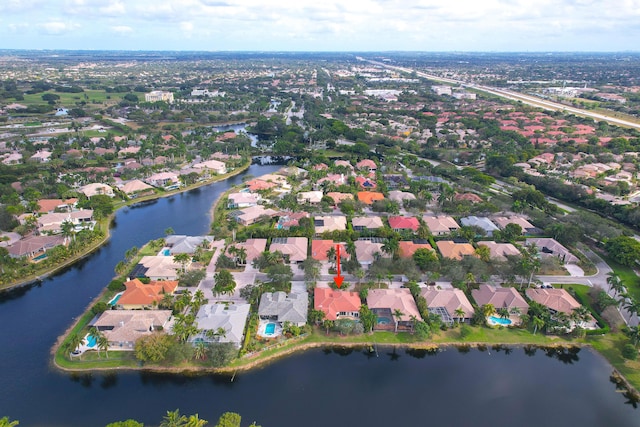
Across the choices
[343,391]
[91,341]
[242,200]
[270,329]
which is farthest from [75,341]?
[242,200]

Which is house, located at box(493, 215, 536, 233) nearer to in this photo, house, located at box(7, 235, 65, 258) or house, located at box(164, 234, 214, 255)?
house, located at box(164, 234, 214, 255)

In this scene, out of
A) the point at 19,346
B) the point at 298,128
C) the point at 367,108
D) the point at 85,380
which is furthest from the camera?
the point at 367,108

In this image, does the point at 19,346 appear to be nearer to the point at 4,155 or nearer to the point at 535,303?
the point at 535,303

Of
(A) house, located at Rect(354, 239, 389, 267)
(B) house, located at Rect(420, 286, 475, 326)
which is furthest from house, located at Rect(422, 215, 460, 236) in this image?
(B) house, located at Rect(420, 286, 475, 326)

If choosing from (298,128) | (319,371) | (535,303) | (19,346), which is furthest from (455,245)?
(298,128)

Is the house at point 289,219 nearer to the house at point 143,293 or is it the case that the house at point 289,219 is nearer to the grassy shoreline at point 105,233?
the house at point 143,293

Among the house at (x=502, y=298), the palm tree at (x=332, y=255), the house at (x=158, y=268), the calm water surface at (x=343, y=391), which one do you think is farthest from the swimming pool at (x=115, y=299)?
the house at (x=502, y=298)

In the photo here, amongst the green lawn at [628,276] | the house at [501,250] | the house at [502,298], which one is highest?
the house at [501,250]
